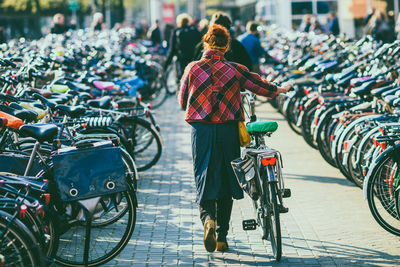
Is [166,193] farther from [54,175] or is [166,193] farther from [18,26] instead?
[18,26]

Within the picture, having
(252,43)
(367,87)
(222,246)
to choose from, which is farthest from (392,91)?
(252,43)

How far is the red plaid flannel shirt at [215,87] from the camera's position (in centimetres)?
554

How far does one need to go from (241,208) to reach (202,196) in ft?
5.56

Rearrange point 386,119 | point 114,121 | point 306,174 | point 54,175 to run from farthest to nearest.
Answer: point 306,174
point 114,121
point 386,119
point 54,175

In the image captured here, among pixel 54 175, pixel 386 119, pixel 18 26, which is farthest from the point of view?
pixel 18 26

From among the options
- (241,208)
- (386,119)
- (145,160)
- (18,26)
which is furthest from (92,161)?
(18,26)

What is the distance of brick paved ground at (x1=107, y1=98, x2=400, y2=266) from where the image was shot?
5.62 metres

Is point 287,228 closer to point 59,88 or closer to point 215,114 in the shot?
point 215,114

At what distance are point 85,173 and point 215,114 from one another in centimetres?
119

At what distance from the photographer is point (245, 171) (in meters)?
5.49

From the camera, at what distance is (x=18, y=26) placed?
52188mm

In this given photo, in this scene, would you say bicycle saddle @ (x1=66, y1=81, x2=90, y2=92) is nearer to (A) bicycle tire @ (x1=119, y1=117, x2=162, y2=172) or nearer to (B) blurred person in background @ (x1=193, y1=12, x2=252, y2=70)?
(A) bicycle tire @ (x1=119, y1=117, x2=162, y2=172)

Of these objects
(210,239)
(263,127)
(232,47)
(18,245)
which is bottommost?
(210,239)

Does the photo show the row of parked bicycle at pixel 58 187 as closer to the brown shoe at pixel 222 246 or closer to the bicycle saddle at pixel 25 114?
the bicycle saddle at pixel 25 114
